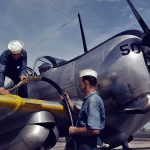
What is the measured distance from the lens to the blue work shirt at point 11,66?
5734 millimetres

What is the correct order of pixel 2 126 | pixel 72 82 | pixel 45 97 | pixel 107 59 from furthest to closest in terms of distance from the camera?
1. pixel 45 97
2. pixel 72 82
3. pixel 107 59
4. pixel 2 126

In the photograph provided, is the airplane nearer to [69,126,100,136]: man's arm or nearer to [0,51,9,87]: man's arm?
[0,51,9,87]: man's arm

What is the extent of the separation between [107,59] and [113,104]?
84 cm

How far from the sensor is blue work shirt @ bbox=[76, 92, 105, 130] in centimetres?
324

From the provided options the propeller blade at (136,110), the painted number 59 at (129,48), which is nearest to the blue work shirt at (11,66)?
the painted number 59 at (129,48)

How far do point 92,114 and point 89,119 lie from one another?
0.20ft

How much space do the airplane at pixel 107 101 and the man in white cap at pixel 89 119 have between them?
143 cm

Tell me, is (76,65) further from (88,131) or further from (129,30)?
(88,131)

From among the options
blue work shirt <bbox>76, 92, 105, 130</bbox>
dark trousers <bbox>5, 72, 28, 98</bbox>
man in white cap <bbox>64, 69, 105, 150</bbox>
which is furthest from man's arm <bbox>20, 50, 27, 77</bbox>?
blue work shirt <bbox>76, 92, 105, 130</bbox>

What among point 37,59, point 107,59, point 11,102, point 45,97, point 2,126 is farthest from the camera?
point 37,59

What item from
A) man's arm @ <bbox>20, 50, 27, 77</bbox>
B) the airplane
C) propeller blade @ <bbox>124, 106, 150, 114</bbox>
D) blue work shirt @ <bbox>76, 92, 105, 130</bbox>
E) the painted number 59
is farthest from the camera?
man's arm @ <bbox>20, 50, 27, 77</bbox>

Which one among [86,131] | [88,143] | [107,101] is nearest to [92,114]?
[86,131]

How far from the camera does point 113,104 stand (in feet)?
18.0

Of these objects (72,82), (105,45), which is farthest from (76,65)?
(105,45)
